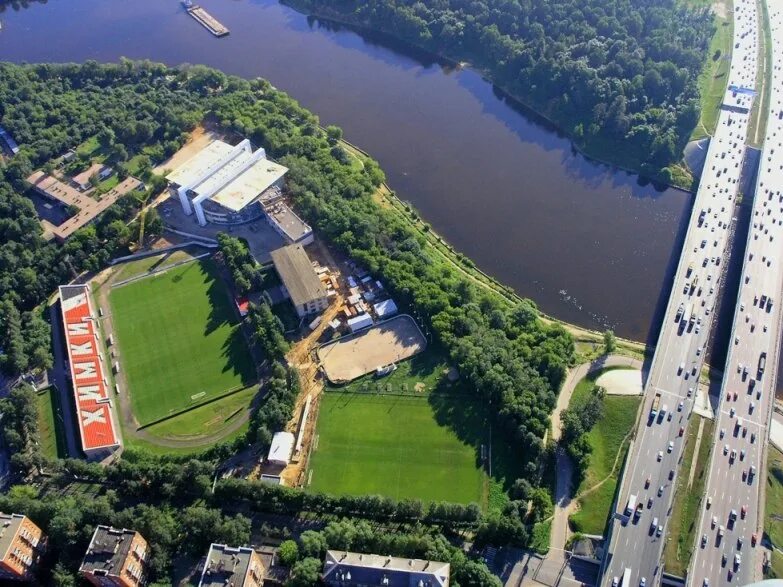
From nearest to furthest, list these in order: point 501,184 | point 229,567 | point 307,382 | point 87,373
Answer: point 229,567 → point 87,373 → point 307,382 → point 501,184

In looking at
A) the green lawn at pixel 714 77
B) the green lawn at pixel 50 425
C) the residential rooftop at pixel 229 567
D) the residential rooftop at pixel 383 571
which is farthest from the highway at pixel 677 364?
the green lawn at pixel 50 425

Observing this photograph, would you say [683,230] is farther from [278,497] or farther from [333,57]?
[333,57]

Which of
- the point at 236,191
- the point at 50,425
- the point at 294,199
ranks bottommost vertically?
the point at 50,425

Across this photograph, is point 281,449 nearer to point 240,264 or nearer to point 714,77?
point 240,264

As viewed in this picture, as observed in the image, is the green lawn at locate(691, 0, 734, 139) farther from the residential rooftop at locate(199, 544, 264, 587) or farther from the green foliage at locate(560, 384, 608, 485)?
the residential rooftop at locate(199, 544, 264, 587)

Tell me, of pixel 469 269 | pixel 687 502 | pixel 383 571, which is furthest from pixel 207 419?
pixel 687 502

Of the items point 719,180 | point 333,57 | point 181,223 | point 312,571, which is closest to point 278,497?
point 312,571

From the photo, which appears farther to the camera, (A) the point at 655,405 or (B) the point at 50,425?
(B) the point at 50,425
